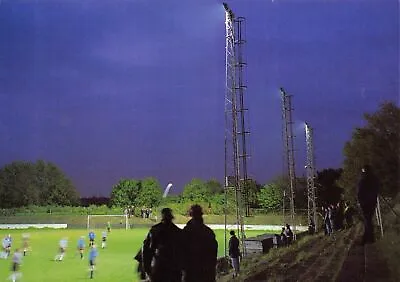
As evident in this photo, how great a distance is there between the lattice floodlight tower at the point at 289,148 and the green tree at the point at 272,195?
0.05 metres

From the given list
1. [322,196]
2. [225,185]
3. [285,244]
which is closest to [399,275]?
[322,196]

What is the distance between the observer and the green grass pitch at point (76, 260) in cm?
488

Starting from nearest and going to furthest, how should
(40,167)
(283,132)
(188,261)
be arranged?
(188,261), (40,167), (283,132)

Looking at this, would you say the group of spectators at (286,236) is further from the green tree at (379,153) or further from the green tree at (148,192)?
the green tree at (148,192)

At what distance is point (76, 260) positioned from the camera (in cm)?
611

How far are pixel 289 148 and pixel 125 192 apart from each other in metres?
1.30

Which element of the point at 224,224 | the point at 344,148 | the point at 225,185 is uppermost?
the point at 344,148

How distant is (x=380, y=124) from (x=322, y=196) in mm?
635

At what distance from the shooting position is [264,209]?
4117 millimetres

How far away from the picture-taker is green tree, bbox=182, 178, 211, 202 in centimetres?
379

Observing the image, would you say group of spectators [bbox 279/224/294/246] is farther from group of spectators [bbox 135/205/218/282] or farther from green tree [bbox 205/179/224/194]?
group of spectators [bbox 135/205/218/282]

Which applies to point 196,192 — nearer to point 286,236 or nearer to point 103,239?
point 286,236

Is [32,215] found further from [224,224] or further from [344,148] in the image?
[344,148]

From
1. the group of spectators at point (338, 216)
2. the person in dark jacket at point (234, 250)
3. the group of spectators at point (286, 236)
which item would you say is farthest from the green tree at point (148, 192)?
the group of spectators at point (338, 216)
